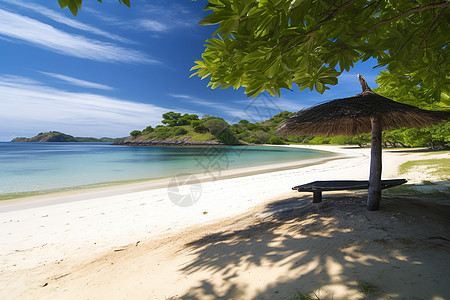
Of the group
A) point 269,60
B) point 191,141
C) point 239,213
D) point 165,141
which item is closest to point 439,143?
point 239,213

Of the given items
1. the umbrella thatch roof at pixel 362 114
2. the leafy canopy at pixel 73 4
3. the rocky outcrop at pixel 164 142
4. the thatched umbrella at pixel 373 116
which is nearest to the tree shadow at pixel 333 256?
the thatched umbrella at pixel 373 116

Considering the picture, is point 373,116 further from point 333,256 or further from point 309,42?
point 333,256

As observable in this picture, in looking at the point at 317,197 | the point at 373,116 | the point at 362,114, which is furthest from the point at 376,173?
the point at 317,197

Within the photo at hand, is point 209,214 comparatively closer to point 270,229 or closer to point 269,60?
point 270,229

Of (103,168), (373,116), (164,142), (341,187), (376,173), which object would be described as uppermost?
(164,142)

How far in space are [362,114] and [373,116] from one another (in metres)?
0.33

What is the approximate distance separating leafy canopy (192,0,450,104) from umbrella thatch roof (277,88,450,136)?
0.57m

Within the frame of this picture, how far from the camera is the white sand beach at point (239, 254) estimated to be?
6.24 ft

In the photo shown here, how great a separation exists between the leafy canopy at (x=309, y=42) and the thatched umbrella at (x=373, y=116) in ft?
1.91

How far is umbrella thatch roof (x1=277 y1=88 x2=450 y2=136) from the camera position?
10.8 feet

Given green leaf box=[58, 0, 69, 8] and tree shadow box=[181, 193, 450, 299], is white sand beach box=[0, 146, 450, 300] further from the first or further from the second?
green leaf box=[58, 0, 69, 8]

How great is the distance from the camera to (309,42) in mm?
2037

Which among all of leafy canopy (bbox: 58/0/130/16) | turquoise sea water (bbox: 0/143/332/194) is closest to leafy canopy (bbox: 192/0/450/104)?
leafy canopy (bbox: 58/0/130/16)

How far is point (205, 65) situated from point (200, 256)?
2.96 metres
